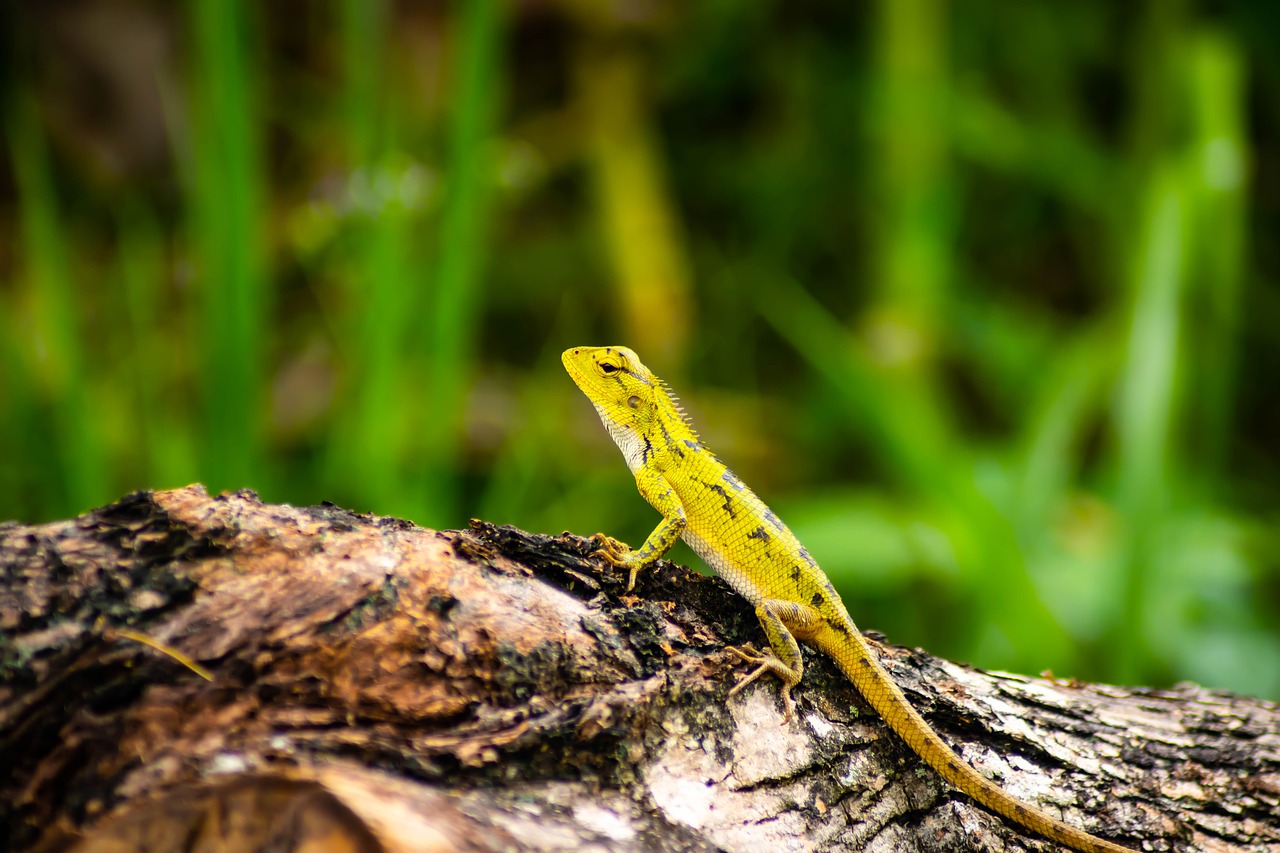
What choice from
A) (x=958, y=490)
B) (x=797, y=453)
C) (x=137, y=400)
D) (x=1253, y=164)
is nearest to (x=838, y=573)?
(x=958, y=490)

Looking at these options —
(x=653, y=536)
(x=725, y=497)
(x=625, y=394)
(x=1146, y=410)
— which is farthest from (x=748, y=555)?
(x=1146, y=410)

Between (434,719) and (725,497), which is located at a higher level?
(725,497)

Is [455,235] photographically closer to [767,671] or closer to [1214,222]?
[767,671]

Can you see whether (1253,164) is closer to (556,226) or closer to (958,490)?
(958,490)

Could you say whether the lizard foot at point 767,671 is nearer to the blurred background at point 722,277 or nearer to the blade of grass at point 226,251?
the blurred background at point 722,277

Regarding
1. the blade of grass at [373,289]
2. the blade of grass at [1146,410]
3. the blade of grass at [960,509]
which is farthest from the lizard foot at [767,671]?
the blade of grass at [1146,410]
